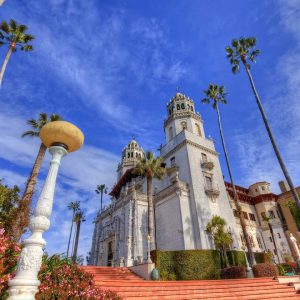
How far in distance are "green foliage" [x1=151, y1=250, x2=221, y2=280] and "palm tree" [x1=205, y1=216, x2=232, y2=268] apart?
2049mm

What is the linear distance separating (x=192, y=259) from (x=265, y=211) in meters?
28.6

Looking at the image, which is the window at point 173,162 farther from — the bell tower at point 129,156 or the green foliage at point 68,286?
the green foliage at point 68,286

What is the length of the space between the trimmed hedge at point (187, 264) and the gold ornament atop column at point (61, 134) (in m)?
17.0

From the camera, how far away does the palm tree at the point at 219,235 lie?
23141mm

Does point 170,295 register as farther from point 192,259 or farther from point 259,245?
point 259,245

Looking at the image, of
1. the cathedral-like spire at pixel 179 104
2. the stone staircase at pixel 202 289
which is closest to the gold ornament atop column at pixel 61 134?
the stone staircase at pixel 202 289

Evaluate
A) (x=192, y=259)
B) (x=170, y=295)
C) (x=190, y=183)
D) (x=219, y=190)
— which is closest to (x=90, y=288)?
(x=170, y=295)

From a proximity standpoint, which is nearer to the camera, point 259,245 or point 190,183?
point 190,183

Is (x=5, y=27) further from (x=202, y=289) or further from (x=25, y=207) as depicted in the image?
(x=202, y=289)

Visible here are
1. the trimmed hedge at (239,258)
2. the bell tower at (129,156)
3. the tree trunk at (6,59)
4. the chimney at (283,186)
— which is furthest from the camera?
the bell tower at (129,156)

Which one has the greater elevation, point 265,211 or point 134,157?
point 134,157

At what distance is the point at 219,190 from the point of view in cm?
3122

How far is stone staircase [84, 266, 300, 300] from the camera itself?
1084 centimetres

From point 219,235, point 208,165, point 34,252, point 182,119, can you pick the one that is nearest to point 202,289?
point 34,252
